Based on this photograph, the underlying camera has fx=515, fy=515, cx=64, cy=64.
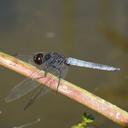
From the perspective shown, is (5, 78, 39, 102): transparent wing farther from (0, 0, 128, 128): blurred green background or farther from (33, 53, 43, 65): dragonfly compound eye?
(0, 0, 128, 128): blurred green background

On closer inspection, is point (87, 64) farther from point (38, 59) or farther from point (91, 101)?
point (91, 101)

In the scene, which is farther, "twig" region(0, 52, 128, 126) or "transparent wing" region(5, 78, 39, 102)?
"transparent wing" region(5, 78, 39, 102)

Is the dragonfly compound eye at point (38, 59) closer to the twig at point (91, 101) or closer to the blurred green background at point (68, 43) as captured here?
the twig at point (91, 101)

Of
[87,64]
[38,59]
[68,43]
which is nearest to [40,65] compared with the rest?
[38,59]

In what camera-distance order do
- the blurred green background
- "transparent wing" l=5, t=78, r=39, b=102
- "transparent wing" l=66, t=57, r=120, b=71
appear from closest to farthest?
"transparent wing" l=5, t=78, r=39, b=102 < "transparent wing" l=66, t=57, r=120, b=71 < the blurred green background

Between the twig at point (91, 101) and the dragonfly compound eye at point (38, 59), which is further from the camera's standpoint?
the dragonfly compound eye at point (38, 59)

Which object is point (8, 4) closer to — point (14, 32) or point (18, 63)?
point (14, 32)

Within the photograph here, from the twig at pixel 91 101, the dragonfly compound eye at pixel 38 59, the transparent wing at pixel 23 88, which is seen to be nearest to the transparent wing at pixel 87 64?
the dragonfly compound eye at pixel 38 59

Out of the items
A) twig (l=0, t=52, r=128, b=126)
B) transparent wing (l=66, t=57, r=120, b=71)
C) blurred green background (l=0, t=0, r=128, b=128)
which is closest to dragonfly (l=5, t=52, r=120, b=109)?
transparent wing (l=66, t=57, r=120, b=71)

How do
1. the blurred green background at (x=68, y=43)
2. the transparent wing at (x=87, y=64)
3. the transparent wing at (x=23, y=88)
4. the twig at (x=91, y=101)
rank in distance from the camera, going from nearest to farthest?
the twig at (x=91, y=101)
the transparent wing at (x=23, y=88)
the transparent wing at (x=87, y=64)
the blurred green background at (x=68, y=43)
